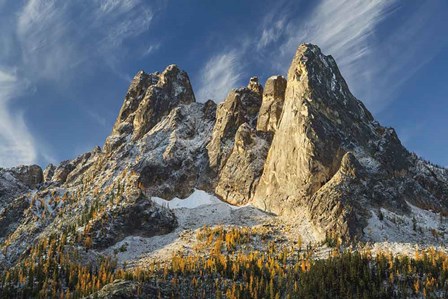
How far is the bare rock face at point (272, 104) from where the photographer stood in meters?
176

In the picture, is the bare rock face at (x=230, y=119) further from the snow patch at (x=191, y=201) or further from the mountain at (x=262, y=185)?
the snow patch at (x=191, y=201)

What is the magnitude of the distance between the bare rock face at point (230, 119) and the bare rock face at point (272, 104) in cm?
900

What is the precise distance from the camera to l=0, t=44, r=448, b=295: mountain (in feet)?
403

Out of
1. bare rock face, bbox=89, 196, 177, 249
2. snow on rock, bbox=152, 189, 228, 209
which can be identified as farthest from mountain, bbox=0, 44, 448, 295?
snow on rock, bbox=152, 189, 228, 209

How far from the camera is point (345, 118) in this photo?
161 metres

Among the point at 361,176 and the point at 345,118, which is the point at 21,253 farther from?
the point at 345,118

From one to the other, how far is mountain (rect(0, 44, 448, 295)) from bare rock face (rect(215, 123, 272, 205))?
0.41 m

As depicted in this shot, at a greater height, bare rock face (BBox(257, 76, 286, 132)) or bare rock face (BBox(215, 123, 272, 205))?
bare rock face (BBox(257, 76, 286, 132))

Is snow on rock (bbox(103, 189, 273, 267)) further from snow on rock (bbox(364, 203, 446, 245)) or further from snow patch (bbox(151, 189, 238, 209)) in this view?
snow on rock (bbox(364, 203, 446, 245))

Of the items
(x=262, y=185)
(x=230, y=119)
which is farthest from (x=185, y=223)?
(x=230, y=119)

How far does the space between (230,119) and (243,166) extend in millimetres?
26994

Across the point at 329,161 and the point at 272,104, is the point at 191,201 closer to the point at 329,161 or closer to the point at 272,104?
the point at 272,104

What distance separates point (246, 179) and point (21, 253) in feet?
268

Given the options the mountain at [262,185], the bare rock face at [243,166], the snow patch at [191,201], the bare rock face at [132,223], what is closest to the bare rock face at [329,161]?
the mountain at [262,185]
